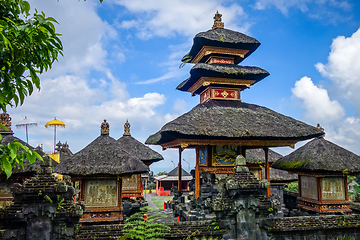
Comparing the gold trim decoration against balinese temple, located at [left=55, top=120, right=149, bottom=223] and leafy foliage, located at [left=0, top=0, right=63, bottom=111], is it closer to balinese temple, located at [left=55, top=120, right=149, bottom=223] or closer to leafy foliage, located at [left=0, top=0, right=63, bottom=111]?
balinese temple, located at [left=55, top=120, right=149, bottom=223]

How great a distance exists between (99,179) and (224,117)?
24.8 ft

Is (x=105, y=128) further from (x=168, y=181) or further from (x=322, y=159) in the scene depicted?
(x=168, y=181)

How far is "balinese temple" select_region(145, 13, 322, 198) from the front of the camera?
1355 cm

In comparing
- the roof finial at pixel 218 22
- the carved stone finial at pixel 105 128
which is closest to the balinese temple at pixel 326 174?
the carved stone finial at pixel 105 128

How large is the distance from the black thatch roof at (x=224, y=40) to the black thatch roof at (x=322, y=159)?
7580 mm

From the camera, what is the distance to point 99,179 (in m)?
11.6

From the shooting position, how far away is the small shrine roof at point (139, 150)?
18969mm

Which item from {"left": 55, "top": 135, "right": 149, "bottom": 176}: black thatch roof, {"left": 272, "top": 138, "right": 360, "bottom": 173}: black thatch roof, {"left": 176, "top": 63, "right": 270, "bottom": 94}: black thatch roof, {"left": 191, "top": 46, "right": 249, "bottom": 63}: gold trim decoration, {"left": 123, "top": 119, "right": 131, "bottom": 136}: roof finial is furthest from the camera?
{"left": 123, "top": 119, "right": 131, "bottom": 136}: roof finial

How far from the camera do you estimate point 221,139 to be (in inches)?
538

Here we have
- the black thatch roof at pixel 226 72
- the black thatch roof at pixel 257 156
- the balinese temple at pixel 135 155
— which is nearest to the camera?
the black thatch roof at pixel 226 72

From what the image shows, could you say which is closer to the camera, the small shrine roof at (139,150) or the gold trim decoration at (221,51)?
the gold trim decoration at (221,51)

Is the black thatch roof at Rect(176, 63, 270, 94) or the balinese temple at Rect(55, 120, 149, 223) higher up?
the black thatch roof at Rect(176, 63, 270, 94)

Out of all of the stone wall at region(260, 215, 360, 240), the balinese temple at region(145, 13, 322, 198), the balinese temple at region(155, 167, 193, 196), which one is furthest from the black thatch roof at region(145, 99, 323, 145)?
the balinese temple at region(155, 167, 193, 196)

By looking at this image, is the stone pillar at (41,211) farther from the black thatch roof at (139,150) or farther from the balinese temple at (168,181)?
the balinese temple at (168,181)
